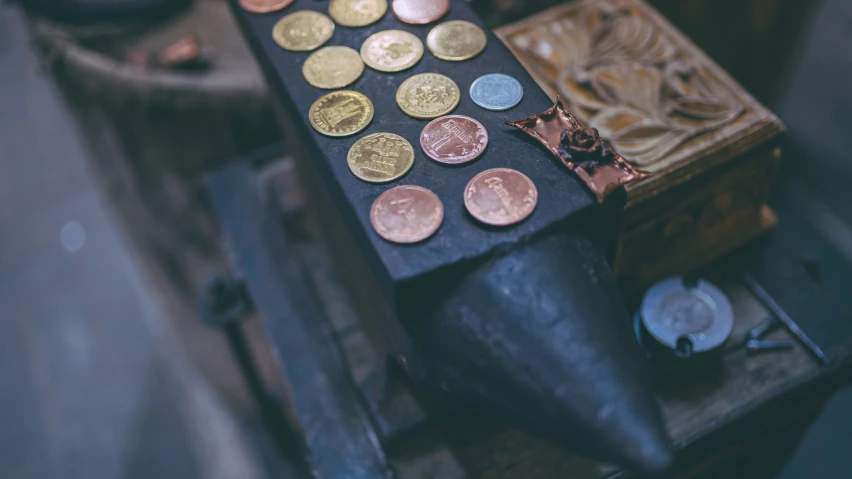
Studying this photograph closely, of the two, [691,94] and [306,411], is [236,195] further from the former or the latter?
[691,94]

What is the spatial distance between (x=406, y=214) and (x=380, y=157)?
0.16 m

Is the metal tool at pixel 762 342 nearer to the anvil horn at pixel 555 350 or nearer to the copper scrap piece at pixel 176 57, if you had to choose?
the anvil horn at pixel 555 350

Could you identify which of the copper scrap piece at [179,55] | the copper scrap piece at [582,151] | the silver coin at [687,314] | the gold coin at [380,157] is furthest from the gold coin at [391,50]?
the copper scrap piece at [179,55]

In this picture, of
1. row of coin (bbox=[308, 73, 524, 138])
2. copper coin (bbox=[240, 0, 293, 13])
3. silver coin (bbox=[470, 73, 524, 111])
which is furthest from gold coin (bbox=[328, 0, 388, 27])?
silver coin (bbox=[470, 73, 524, 111])

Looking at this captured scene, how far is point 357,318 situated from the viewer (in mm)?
1959

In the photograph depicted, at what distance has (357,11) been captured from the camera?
1.65 metres

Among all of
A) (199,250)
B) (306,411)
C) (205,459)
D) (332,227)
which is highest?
(332,227)

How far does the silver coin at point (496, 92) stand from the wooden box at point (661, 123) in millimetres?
264

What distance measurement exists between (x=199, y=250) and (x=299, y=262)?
1228mm

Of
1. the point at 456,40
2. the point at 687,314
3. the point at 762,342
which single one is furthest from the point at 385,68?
the point at 762,342

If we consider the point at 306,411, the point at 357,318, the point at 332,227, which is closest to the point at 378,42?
the point at 332,227

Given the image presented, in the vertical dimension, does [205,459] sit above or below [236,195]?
below

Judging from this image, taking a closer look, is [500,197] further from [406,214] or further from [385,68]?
[385,68]

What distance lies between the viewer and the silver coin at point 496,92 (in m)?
1.44
